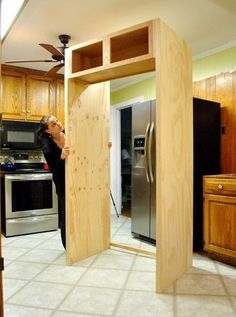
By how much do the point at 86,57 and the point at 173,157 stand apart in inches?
54.0

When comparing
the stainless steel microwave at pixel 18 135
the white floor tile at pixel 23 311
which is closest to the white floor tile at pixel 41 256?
the white floor tile at pixel 23 311

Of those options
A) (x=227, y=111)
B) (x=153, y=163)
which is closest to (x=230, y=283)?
(x=153, y=163)

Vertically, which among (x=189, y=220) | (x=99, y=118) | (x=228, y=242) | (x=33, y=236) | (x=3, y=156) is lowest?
(x=33, y=236)

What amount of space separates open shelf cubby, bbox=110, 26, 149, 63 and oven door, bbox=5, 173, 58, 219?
2114mm

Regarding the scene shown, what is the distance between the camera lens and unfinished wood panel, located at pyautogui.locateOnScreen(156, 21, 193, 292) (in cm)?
206

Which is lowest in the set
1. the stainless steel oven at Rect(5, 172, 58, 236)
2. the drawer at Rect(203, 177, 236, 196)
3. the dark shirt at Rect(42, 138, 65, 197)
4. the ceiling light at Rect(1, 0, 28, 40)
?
the stainless steel oven at Rect(5, 172, 58, 236)

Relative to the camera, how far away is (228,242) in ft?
8.43

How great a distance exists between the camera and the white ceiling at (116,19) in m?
2.45

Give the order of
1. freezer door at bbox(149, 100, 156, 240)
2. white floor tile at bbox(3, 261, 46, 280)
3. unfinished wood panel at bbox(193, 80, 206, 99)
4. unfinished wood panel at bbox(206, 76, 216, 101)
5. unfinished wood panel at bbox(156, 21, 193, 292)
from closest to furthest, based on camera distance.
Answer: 1. unfinished wood panel at bbox(156, 21, 193, 292)
2. white floor tile at bbox(3, 261, 46, 280)
3. freezer door at bbox(149, 100, 156, 240)
4. unfinished wood panel at bbox(206, 76, 216, 101)
5. unfinished wood panel at bbox(193, 80, 206, 99)

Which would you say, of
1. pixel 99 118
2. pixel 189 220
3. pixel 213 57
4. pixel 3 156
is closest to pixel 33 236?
pixel 3 156

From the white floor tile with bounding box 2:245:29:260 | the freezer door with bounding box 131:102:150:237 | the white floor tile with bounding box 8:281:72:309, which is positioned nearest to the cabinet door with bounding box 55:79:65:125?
the freezer door with bounding box 131:102:150:237

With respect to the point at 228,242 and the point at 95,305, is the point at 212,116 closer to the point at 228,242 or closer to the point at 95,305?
the point at 228,242

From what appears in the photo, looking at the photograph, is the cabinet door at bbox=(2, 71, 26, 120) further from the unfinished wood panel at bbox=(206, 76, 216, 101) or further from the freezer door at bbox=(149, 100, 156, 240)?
the unfinished wood panel at bbox=(206, 76, 216, 101)

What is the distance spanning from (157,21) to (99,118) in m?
1.23
